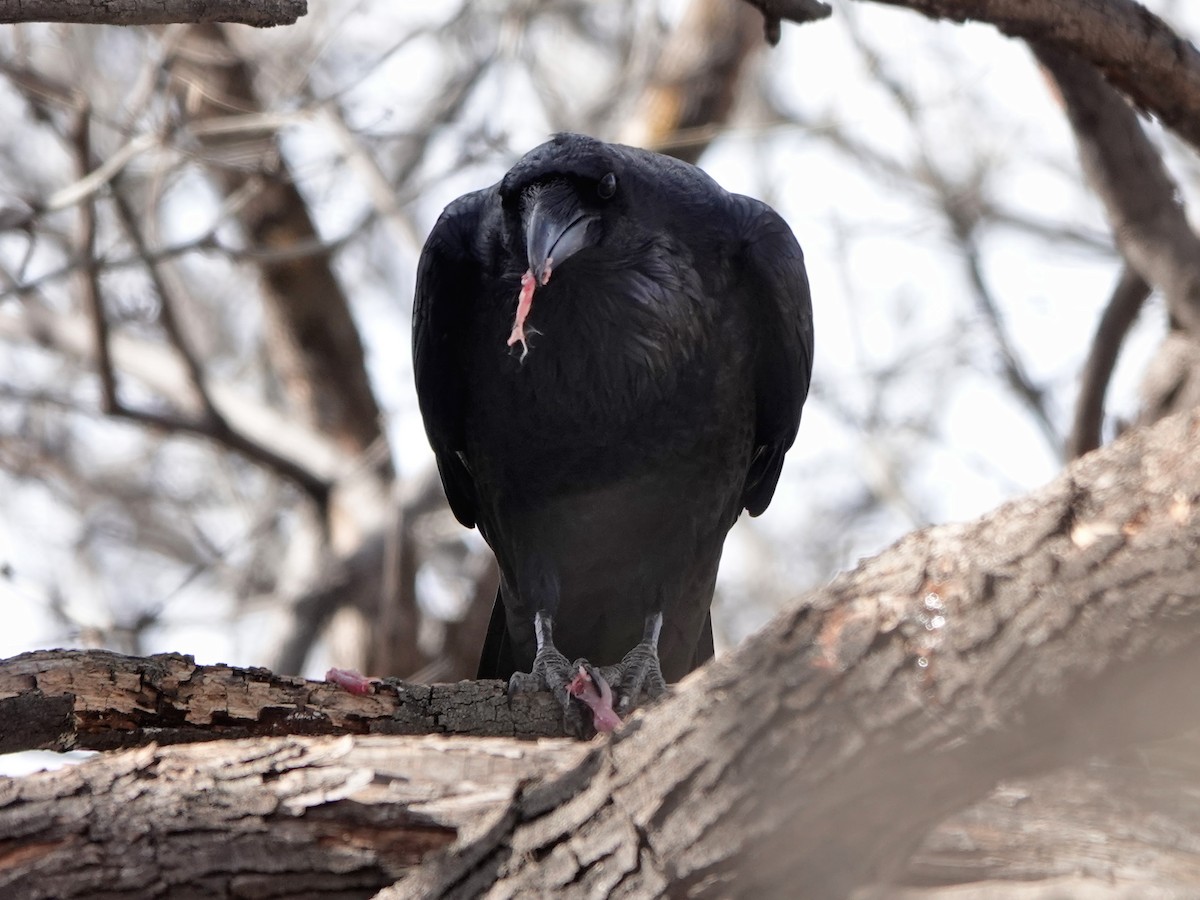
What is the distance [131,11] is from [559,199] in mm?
1588

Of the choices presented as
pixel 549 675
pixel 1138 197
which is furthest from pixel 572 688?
pixel 1138 197

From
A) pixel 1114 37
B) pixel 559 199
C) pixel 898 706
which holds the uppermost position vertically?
pixel 559 199

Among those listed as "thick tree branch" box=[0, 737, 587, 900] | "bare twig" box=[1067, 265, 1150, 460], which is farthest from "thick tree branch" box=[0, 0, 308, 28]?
"bare twig" box=[1067, 265, 1150, 460]

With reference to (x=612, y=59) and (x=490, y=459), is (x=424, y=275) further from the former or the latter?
(x=612, y=59)

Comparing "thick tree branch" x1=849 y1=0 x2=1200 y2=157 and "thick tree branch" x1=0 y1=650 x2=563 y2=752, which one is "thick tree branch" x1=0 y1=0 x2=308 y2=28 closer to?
"thick tree branch" x1=0 y1=650 x2=563 y2=752

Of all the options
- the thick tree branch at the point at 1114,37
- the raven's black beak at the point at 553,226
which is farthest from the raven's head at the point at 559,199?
the thick tree branch at the point at 1114,37

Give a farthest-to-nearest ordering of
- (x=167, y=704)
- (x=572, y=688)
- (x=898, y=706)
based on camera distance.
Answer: (x=572, y=688)
(x=167, y=704)
(x=898, y=706)

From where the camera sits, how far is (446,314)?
474 cm

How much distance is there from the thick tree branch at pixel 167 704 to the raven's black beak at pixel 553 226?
137cm

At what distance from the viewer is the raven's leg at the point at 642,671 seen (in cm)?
447

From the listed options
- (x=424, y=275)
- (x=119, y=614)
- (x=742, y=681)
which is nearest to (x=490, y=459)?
(x=424, y=275)

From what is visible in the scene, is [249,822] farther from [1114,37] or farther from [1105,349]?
[1105,349]

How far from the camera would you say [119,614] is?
11.6m

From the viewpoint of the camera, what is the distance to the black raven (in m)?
4.38
